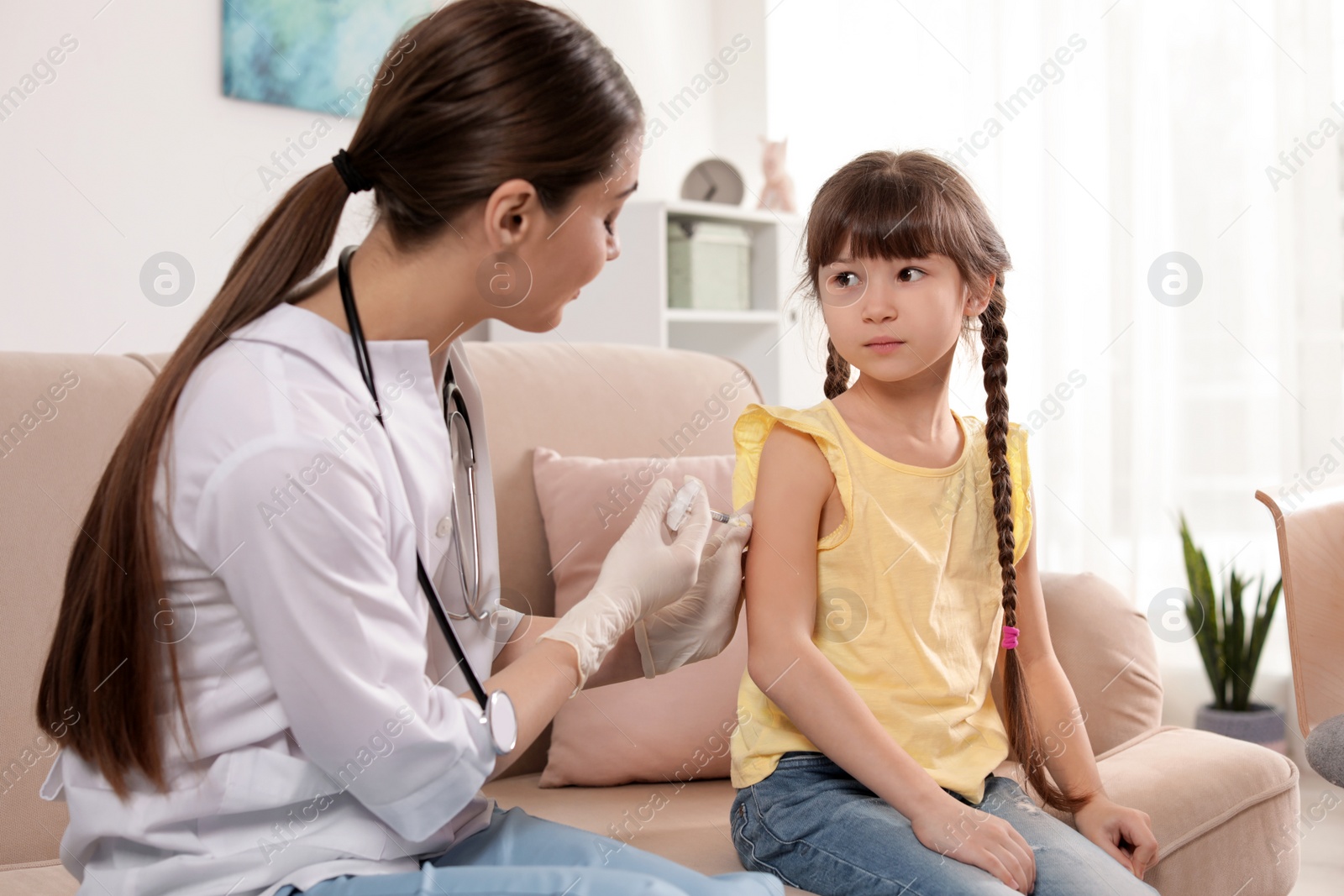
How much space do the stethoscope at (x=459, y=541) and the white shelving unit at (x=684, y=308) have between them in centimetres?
179

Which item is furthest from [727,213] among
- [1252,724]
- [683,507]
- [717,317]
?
[683,507]

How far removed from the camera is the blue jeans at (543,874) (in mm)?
799

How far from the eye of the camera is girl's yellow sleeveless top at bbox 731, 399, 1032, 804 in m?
1.16

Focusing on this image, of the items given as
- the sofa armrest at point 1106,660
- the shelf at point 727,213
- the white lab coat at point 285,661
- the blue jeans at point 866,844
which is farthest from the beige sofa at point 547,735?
the shelf at point 727,213

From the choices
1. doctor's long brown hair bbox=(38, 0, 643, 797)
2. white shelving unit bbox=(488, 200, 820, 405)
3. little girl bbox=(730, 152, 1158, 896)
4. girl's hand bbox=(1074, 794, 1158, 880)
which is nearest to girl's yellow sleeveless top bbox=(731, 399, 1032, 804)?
little girl bbox=(730, 152, 1158, 896)

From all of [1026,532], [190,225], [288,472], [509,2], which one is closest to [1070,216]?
[1026,532]

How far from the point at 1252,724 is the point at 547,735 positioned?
1831 mm

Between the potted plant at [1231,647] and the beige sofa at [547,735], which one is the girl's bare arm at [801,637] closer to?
the beige sofa at [547,735]

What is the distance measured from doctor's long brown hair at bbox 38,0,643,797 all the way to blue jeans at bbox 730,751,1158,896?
1.93ft

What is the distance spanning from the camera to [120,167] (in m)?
2.33

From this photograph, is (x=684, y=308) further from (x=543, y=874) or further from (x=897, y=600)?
(x=543, y=874)

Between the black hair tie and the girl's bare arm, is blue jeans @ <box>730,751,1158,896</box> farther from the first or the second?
the black hair tie

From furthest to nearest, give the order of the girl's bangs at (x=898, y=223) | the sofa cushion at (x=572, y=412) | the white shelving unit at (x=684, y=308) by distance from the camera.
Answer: the white shelving unit at (x=684, y=308) → the sofa cushion at (x=572, y=412) → the girl's bangs at (x=898, y=223)

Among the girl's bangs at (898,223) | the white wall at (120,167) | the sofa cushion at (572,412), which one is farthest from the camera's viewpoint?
the white wall at (120,167)
